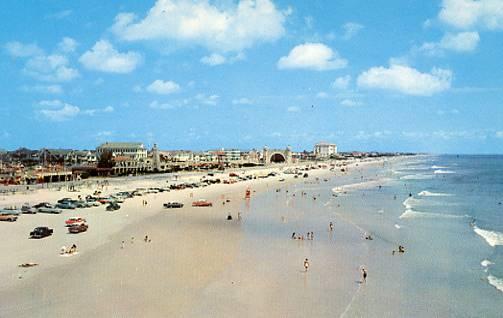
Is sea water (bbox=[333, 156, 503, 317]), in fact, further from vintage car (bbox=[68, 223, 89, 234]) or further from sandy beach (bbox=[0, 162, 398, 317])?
vintage car (bbox=[68, 223, 89, 234])

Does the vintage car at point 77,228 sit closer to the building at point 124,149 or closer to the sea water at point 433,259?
the sea water at point 433,259

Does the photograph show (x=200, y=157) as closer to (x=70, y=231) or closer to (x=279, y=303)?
(x=70, y=231)

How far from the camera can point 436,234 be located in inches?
1241

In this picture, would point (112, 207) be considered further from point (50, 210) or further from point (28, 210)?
point (28, 210)

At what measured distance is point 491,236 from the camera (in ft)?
102

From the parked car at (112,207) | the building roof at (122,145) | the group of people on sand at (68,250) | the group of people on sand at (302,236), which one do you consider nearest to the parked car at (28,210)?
the parked car at (112,207)

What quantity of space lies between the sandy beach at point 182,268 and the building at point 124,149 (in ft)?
301

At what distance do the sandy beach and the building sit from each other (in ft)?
301

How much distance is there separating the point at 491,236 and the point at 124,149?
11172cm

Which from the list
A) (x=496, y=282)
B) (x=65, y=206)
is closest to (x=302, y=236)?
(x=496, y=282)

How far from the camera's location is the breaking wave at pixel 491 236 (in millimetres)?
29219

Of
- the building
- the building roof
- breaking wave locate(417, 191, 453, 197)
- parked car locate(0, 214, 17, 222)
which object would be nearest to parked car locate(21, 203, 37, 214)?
parked car locate(0, 214, 17, 222)

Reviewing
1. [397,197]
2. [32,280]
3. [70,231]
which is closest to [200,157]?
[397,197]

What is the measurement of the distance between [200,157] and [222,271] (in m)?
137
